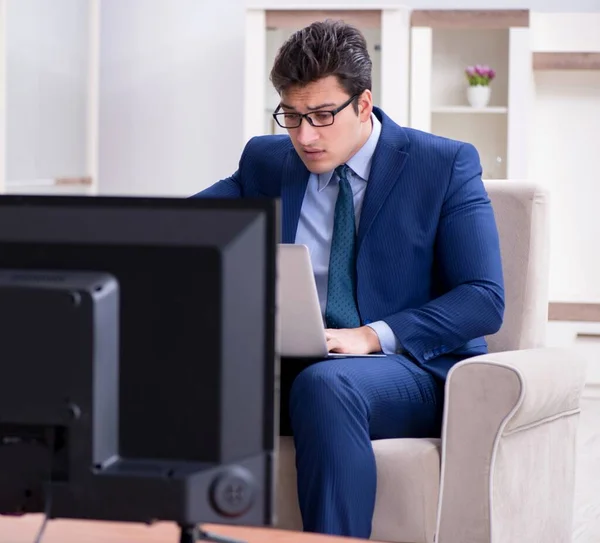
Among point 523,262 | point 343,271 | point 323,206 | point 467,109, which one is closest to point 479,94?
point 467,109

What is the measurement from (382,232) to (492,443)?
1.60ft

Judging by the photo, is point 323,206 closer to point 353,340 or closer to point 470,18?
point 353,340

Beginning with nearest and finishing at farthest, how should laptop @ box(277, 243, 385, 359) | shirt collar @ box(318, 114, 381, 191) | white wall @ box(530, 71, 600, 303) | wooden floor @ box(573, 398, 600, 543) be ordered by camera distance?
laptop @ box(277, 243, 385, 359), shirt collar @ box(318, 114, 381, 191), wooden floor @ box(573, 398, 600, 543), white wall @ box(530, 71, 600, 303)

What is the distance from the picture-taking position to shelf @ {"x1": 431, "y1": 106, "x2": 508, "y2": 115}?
477 cm

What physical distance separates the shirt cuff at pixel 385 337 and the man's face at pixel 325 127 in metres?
0.34

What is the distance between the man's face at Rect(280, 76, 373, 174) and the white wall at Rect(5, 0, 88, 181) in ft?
6.91

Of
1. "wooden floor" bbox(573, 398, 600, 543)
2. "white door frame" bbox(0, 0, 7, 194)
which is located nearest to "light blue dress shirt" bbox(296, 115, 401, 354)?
"wooden floor" bbox(573, 398, 600, 543)

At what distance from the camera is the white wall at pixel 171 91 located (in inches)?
207

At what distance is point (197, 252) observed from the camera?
943 mm

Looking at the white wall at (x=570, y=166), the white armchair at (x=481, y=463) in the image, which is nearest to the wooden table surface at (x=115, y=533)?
the white armchair at (x=481, y=463)

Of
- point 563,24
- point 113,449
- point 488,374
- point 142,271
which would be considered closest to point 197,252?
point 142,271

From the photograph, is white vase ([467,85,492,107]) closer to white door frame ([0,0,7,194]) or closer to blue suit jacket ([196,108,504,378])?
white door frame ([0,0,7,194])

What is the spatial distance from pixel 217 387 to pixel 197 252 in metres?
0.11

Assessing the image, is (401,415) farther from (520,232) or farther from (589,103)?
(589,103)
